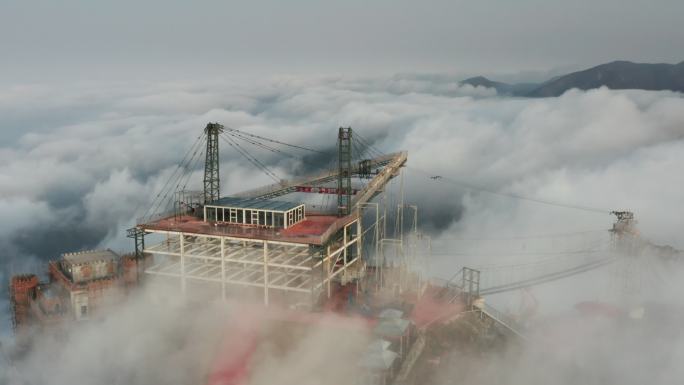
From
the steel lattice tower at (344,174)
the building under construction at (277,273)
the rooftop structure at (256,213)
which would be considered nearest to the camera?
the building under construction at (277,273)

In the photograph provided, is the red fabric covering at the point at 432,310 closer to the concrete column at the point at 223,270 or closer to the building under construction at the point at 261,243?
the building under construction at the point at 261,243

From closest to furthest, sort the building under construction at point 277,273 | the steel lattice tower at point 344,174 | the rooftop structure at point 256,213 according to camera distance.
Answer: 1. the building under construction at point 277,273
2. the rooftop structure at point 256,213
3. the steel lattice tower at point 344,174

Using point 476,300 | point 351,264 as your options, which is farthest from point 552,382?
point 351,264

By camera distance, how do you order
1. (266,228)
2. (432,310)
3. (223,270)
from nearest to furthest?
1. (223,270)
2. (432,310)
3. (266,228)

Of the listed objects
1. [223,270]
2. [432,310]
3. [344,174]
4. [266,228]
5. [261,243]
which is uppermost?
[344,174]

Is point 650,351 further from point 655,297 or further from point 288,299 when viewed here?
point 288,299

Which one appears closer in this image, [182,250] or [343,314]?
[343,314]

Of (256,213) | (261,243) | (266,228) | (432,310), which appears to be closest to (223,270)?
(261,243)

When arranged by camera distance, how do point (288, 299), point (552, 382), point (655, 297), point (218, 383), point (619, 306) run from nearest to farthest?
point (218, 383), point (552, 382), point (288, 299), point (619, 306), point (655, 297)

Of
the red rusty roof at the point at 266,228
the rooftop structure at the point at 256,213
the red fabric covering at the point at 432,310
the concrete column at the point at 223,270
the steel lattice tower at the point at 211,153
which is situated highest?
the steel lattice tower at the point at 211,153

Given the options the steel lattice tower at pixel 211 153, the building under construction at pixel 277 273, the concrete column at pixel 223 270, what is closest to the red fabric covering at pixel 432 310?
the building under construction at pixel 277 273

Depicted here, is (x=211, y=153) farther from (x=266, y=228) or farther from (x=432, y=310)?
(x=432, y=310)
